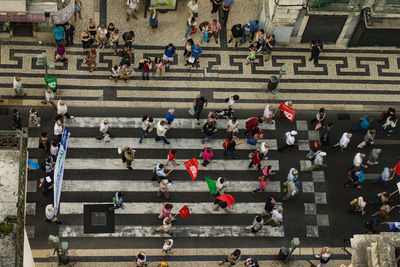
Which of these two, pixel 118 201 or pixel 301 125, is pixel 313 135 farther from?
pixel 118 201

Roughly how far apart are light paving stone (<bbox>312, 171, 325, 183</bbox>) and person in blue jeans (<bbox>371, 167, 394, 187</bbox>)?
2.57 m

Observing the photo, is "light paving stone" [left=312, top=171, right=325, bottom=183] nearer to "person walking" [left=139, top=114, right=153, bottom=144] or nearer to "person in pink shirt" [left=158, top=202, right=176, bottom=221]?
"person in pink shirt" [left=158, top=202, right=176, bottom=221]

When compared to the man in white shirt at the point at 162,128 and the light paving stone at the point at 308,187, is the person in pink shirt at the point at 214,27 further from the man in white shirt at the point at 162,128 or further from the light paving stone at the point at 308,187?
the light paving stone at the point at 308,187

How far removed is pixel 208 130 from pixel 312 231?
706 centimetres

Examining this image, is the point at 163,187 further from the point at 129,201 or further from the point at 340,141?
the point at 340,141

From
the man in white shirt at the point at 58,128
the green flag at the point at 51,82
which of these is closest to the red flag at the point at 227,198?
A: the man in white shirt at the point at 58,128

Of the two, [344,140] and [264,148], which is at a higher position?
[344,140]

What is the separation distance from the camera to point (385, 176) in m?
30.8

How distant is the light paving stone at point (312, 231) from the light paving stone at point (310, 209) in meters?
0.70

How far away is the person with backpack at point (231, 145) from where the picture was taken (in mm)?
30375

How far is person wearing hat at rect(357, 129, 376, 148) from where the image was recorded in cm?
3166

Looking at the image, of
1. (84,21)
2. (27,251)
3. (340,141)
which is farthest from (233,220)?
(84,21)

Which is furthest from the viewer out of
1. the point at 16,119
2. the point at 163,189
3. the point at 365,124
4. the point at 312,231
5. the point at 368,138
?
the point at 365,124

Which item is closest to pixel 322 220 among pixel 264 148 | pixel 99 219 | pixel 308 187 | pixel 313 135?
pixel 308 187
